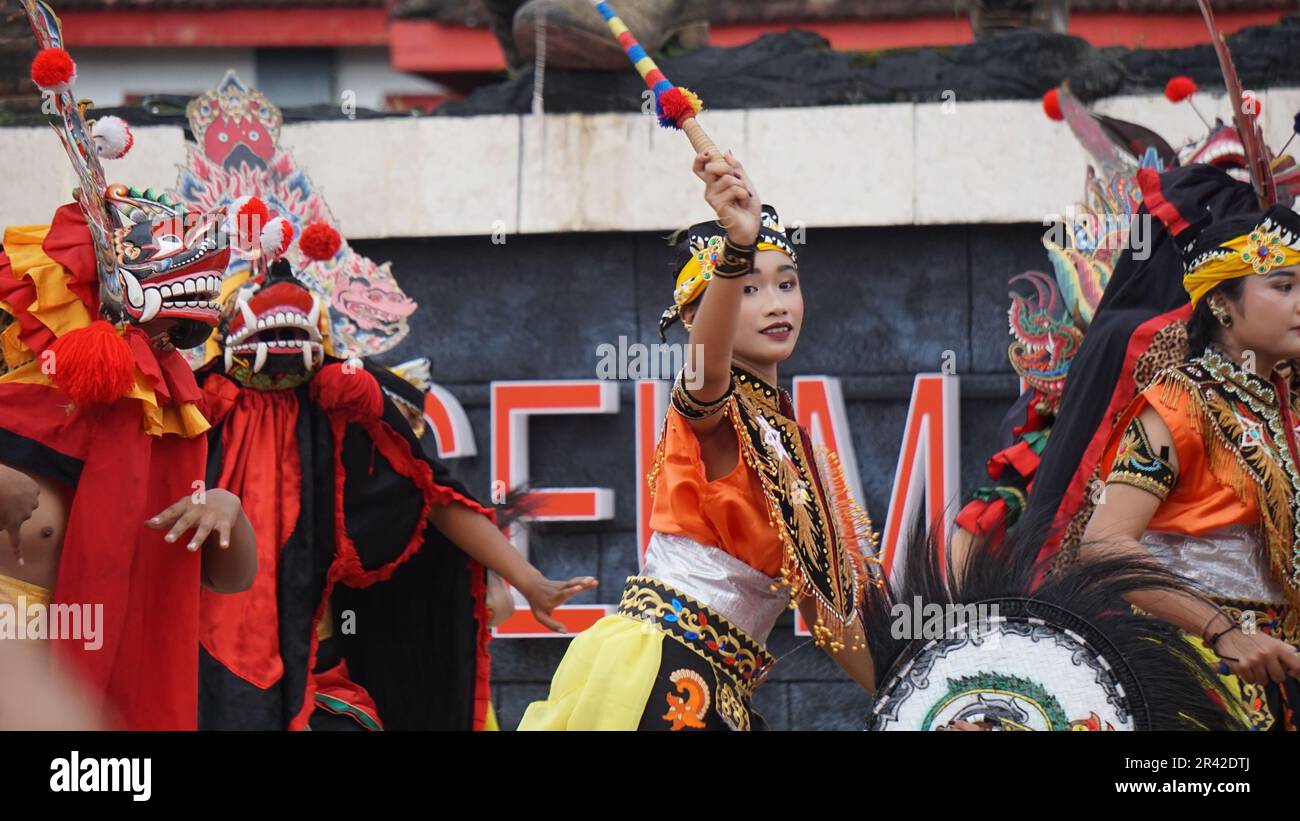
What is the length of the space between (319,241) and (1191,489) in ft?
8.70

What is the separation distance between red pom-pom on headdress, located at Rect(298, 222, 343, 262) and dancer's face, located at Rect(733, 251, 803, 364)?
6.67ft

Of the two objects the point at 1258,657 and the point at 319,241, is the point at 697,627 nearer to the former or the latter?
the point at 1258,657

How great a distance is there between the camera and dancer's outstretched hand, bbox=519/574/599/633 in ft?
17.6

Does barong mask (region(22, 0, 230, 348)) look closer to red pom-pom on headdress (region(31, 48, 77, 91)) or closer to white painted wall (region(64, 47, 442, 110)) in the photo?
red pom-pom on headdress (region(31, 48, 77, 91))

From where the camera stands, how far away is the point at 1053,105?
22.2ft

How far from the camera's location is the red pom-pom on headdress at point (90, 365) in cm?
405

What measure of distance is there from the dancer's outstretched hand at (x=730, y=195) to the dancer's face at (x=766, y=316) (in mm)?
579

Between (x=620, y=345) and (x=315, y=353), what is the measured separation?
2.00 m

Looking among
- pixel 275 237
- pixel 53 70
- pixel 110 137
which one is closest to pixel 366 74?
pixel 275 237

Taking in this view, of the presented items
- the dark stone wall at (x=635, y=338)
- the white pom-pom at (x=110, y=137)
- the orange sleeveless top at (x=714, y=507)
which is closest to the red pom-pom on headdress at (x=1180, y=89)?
the dark stone wall at (x=635, y=338)

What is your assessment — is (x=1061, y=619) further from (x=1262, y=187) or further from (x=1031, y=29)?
(x=1031, y=29)

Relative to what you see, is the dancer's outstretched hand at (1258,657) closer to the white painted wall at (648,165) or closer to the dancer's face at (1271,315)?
the dancer's face at (1271,315)
